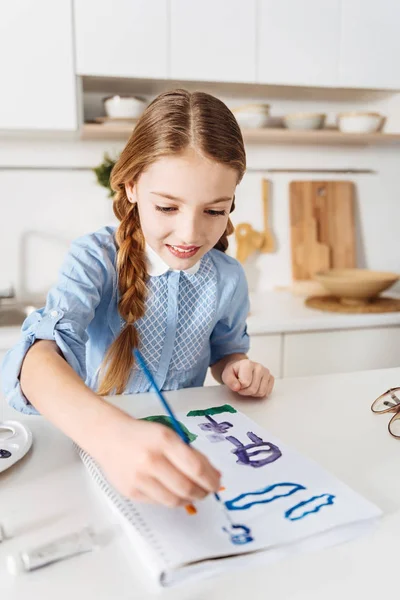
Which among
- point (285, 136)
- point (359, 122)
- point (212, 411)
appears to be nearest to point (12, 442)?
point (212, 411)

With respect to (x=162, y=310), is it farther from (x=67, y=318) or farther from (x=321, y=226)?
(x=321, y=226)

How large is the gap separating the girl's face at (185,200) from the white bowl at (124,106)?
118 centimetres

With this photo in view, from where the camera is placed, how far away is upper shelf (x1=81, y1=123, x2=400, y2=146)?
6.37 ft

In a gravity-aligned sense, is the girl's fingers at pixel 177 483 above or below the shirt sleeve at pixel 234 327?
above

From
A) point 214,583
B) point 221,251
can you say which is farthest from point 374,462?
point 221,251

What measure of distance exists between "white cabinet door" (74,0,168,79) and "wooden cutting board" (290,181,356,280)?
0.83m

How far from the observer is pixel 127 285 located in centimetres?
101

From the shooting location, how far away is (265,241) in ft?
7.85

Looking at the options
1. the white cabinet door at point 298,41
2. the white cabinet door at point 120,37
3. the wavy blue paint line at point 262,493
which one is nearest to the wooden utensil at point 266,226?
the white cabinet door at point 298,41

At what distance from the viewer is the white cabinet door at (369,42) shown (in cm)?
203

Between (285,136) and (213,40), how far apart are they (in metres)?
0.47

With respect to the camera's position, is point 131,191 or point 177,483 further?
point 131,191

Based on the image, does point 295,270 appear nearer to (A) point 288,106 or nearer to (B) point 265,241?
(B) point 265,241

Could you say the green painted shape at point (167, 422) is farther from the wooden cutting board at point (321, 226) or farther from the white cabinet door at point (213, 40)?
the wooden cutting board at point (321, 226)
